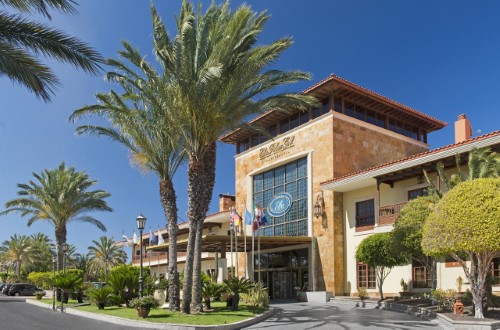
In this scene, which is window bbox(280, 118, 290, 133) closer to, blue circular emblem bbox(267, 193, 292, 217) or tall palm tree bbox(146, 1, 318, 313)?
blue circular emblem bbox(267, 193, 292, 217)

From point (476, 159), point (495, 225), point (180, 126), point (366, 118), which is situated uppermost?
point (366, 118)

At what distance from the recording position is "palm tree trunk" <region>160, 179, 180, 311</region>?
2155 centimetres

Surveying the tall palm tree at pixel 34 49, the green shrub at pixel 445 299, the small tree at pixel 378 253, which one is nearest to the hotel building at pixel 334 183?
the small tree at pixel 378 253

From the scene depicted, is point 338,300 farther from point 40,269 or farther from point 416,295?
point 40,269

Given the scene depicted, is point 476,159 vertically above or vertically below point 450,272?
above

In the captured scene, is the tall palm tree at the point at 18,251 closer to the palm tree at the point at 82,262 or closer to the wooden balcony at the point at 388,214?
the palm tree at the point at 82,262

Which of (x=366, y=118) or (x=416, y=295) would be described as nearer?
(x=416, y=295)

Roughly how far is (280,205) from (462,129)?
13.9 metres

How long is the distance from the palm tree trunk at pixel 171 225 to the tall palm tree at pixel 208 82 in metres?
1.52

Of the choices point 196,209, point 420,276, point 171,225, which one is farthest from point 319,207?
point 196,209

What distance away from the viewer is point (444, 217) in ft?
54.6

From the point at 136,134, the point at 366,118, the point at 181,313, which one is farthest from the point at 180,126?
the point at 366,118

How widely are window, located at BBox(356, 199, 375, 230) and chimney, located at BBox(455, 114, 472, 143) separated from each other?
8084mm

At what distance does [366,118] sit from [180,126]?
723 inches
